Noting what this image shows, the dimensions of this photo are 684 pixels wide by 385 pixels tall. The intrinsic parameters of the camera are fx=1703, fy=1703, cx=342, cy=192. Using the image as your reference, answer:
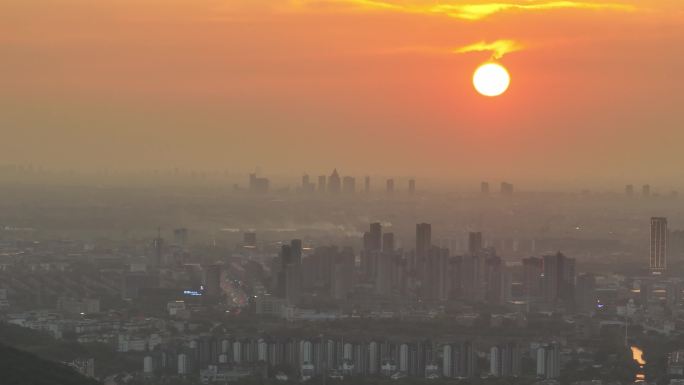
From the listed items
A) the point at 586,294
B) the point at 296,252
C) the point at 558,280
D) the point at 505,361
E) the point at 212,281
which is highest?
the point at 296,252

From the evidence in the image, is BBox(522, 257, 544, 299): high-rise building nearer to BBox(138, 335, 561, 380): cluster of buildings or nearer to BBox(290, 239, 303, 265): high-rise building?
BBox(290, 239, 303, 265): high-rise building

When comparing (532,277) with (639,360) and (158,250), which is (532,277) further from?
(639,360)

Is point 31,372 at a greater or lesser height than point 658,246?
lesser

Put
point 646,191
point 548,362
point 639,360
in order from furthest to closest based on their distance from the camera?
1. point 646,191
2. point 639,360
3. point 548,362

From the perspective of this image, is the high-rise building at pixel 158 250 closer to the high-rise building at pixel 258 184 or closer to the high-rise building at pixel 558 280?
the high-rise building at pixel 558 280

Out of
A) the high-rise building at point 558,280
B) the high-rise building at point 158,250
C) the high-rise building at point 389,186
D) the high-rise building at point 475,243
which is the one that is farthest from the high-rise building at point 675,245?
the high-rise building at point 389,186

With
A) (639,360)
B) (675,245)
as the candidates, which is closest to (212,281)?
(639,360)

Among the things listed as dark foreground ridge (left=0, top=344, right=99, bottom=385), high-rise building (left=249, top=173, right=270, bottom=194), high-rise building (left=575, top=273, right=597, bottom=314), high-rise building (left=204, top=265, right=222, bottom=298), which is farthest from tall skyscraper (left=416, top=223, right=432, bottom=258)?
high-rise building (left=249, top=173, right=270, bottom=194)

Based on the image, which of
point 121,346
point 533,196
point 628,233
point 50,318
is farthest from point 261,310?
point 533,196
